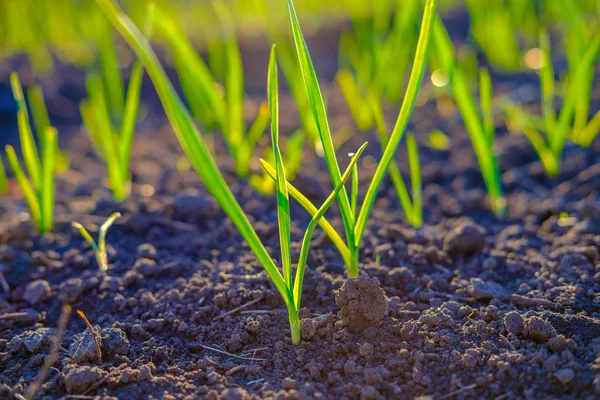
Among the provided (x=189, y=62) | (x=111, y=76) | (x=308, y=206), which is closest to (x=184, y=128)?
(x=308, y=206)

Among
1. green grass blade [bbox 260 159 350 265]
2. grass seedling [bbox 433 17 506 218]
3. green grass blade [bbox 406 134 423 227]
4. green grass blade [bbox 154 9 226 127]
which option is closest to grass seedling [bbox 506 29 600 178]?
grass seedling [bbox 433 17 506 218]

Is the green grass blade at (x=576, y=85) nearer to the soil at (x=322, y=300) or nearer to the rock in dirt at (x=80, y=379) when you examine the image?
the soil at (x=322, y=300)

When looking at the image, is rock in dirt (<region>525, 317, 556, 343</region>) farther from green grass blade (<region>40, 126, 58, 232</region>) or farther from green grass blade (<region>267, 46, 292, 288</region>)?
green grass blade (<region>40, 126, 58, 232</region>)

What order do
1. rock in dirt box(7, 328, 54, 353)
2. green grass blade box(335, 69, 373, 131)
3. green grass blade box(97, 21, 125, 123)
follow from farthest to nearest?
1. green grass blade box(97, 21, 125, 123)
2. green grass blade box(335, 69, 373, 131)
3. rock in dirt box(7, 328, 54, 353)

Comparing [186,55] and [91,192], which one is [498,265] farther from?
[91,192]

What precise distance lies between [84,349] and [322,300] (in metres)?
0.56

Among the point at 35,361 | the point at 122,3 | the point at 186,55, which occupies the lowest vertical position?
the point at 35,361

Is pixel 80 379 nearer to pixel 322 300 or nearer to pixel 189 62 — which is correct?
pixel 322 300

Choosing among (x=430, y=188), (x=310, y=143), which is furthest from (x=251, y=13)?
(x=430, y=188)

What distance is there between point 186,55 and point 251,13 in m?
3.47

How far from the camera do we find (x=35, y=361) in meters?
1.26

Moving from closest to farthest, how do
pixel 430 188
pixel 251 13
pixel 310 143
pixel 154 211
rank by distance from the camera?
1. pixel 154 211
2. pixel 430 188
3. pixel 310 143
4. pixel 251 13

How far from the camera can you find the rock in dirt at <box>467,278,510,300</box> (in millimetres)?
1387

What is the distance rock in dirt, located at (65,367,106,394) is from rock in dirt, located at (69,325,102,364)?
0.07 meters
